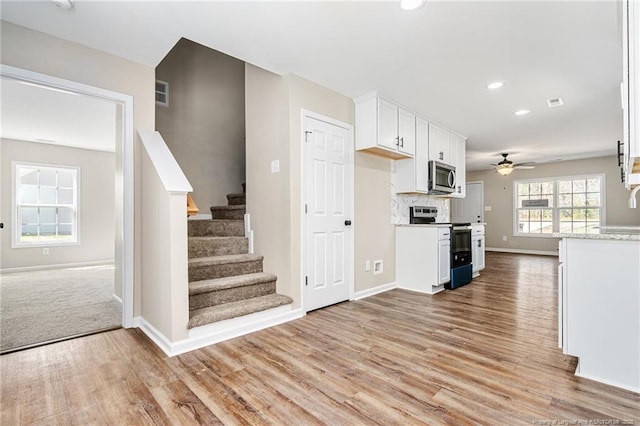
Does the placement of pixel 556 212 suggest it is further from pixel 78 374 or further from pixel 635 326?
pixel 78 374

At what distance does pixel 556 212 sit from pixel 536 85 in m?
5.73

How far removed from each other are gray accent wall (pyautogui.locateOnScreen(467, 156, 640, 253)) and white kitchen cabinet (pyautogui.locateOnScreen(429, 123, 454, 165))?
4497 millimetres

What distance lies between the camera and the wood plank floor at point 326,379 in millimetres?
1593

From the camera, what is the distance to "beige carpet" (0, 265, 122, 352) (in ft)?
8.78

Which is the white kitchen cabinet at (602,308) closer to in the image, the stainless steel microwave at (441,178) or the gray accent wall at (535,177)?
the stainless steel microwave at (441,178)

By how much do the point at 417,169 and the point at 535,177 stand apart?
5604mm

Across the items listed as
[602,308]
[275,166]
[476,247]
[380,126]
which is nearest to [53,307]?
[275,166]

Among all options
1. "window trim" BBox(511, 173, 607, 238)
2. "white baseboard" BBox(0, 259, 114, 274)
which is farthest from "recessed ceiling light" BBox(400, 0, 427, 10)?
"white baseboard" BBox(0, 259, 114, 274)

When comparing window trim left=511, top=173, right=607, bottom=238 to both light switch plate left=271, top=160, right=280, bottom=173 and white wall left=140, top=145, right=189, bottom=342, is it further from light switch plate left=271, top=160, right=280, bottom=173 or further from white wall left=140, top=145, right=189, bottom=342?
white wall left=140, top=145, right=189, bottom=342

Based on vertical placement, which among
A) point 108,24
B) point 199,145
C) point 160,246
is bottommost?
point 160,246

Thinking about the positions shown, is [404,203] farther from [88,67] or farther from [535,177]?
[535,177]

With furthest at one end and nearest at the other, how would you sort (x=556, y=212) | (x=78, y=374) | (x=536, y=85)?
(x=556, y=212) < (x=536, y=85) < (x=78, y=374)

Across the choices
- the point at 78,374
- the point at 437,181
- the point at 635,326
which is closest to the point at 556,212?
the point at 437,181

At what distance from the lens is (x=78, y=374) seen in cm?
200
